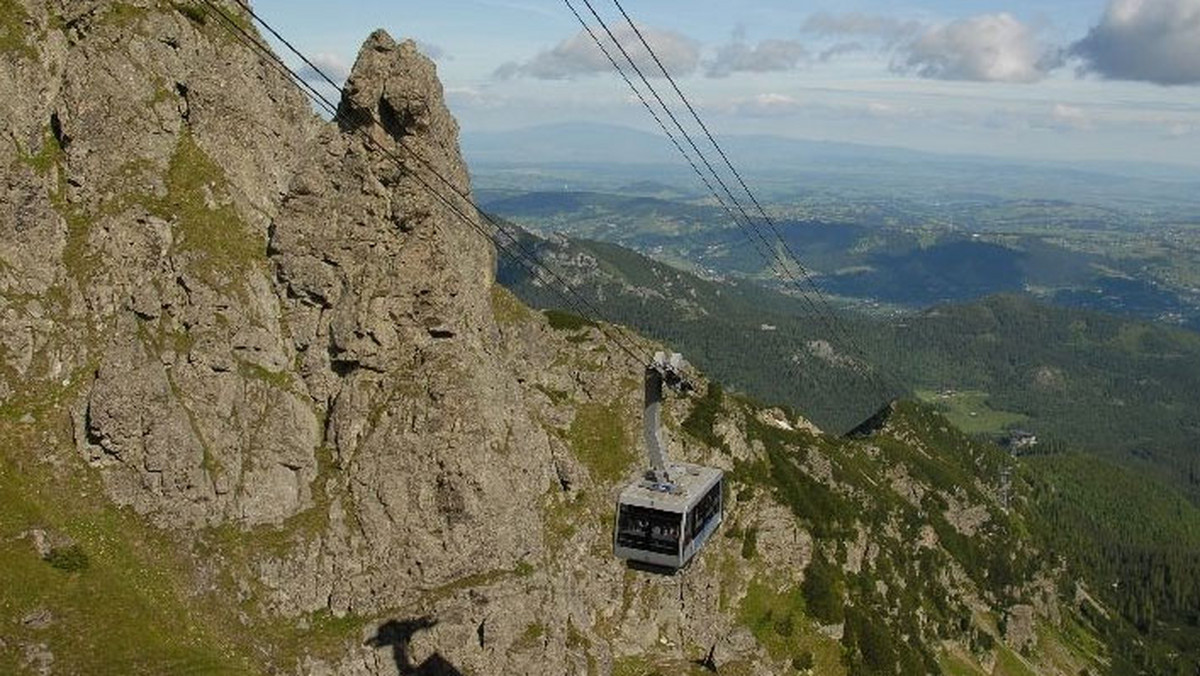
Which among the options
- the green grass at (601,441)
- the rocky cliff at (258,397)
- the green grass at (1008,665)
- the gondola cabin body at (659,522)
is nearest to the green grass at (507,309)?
the green grass at (601,441)

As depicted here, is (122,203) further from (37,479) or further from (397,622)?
(397,622)

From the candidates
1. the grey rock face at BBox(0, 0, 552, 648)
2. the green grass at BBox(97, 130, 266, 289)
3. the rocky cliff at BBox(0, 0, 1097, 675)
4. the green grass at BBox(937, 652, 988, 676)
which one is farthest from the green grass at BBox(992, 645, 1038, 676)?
the green grass at BBox(97, 130, 266, 289)

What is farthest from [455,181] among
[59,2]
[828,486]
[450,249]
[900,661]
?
[828,486]

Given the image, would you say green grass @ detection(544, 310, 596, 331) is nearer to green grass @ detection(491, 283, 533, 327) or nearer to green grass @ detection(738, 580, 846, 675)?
green grass @ detection(491, 283, 533, 327)

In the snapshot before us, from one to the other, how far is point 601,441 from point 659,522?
58099mm

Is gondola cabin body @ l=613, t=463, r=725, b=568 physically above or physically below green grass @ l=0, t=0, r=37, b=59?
below

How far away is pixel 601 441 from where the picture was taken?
100125mm

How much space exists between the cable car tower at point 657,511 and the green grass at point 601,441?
52.2 m

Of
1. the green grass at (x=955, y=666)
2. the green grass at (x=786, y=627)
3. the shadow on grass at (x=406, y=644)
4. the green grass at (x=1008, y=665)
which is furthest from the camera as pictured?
the green grass at (x=1008, y=665)

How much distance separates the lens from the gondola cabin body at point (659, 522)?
41812 mm

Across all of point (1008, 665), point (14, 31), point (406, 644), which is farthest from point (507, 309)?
point (1008, 665)

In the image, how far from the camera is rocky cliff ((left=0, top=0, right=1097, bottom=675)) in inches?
2448

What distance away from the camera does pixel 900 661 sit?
12325cm

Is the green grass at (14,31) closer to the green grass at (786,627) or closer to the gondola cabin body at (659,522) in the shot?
the gondola cabin body at (659,522)
